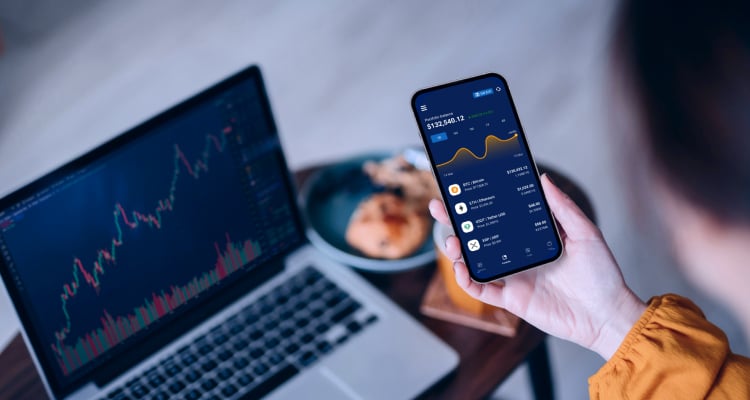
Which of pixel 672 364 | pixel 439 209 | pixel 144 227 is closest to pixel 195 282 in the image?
pixel 144 227

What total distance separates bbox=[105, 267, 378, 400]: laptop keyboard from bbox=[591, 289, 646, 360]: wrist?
34 centimetres

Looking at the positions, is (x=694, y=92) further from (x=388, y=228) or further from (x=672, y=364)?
(x=672, y=364)

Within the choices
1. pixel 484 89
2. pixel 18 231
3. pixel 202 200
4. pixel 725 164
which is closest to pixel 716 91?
pixel 725 164

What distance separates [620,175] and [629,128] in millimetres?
248

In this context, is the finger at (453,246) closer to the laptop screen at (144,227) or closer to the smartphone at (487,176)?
the smartphone at (487,176)

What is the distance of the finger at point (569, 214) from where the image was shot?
0.99 metres

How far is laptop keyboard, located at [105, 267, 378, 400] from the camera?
1.06 meters

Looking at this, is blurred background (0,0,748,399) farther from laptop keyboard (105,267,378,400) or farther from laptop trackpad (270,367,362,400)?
laptop trackpad (270,367,362,400)

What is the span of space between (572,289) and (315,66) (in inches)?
80.6

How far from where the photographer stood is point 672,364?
0.90 meters

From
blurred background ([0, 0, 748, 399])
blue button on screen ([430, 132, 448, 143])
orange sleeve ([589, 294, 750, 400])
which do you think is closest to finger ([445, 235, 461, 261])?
blue button on screen ([430, 132, 448, 143])

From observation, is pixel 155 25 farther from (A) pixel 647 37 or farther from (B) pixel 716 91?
(B) pixel 716 91

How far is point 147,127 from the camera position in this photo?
3.24 ft

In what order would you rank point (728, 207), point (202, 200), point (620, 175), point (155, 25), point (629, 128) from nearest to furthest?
point (202, 200) < point (728, 207) < point (620, 175) < point (629, 128) < point (155, 25)
